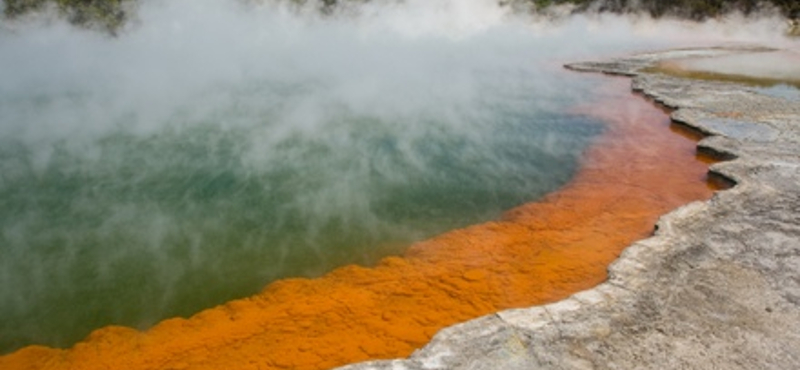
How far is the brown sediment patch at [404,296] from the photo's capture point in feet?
11.7

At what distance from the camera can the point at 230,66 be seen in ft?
51.7

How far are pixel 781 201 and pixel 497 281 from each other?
2681 millimetres

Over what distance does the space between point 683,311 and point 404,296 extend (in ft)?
6.16

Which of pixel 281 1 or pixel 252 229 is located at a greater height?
pixel 281 1

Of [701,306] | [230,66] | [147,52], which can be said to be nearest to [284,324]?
[701,306]

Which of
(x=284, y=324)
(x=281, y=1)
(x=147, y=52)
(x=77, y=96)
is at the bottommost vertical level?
(x=284, y=324)

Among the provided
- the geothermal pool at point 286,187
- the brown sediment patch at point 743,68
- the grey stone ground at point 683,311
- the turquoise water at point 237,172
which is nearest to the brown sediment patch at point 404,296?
the geothermal pool at point 286,187

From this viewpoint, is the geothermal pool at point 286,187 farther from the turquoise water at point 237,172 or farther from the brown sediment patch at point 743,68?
the brown sediment patch at point 743,68

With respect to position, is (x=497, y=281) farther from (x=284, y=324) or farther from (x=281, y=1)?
(x=281, y=1)

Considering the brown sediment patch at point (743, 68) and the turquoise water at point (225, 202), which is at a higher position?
the brown sediment patch at point (743, 68)

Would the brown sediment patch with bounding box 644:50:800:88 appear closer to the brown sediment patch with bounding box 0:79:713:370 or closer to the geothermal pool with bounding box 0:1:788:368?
the geothermal pool with bounding box 0:1:788:368

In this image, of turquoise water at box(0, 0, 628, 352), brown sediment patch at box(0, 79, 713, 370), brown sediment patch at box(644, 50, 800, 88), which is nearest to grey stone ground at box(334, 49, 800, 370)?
brown sediment patch at box(0, 79, 713, 370)

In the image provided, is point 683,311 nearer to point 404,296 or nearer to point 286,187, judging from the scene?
point 404,296

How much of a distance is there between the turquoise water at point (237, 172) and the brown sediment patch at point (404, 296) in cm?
26
